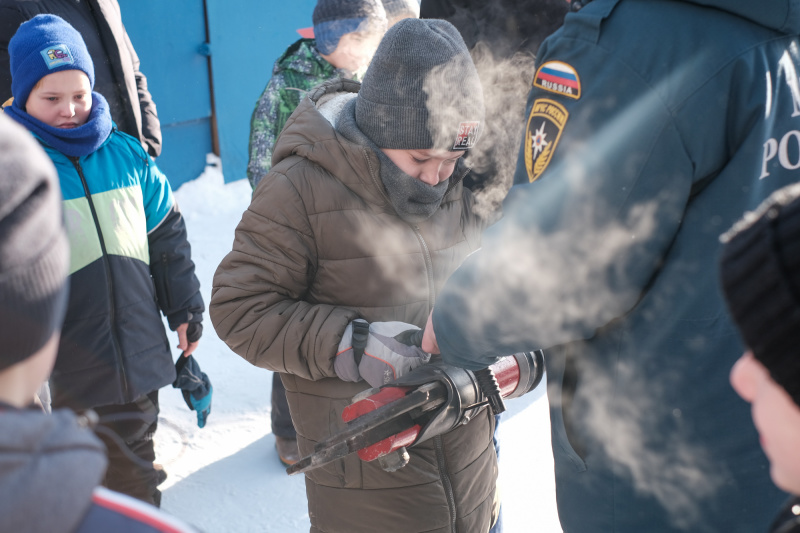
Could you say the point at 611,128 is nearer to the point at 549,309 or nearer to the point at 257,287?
the point at 549,309

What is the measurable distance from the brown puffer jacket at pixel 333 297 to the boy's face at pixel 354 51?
1693mm

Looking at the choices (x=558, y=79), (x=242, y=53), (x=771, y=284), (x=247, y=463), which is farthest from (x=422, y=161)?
(x=242, y=53)

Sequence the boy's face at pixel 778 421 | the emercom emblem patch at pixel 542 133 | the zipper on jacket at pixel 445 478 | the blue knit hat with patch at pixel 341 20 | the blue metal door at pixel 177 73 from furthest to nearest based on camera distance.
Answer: the blue metal door at pixel 177 73, the blue knit hat with patch at pixel 341 20, the zipper on jacket at pixel 445 478, the emercom emblem patch at pixel 542 133, the boy's face at pixel 778 421

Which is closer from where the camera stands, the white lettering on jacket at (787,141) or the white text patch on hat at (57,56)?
the white lettering on jacket at (787,141)

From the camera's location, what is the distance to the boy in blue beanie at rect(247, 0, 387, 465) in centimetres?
347

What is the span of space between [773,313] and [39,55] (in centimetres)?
251

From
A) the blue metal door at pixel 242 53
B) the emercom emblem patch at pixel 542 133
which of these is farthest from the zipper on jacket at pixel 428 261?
the blue metal door at pixel 242 53

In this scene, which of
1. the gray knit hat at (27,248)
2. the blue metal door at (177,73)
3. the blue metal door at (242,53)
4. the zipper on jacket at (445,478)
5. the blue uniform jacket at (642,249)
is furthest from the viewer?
the blue metal door at (242,53)

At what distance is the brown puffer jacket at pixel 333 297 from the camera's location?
1784 mm

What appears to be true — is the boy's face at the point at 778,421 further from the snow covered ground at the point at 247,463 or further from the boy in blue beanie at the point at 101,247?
the boy in blue beanie at the point at 101,247

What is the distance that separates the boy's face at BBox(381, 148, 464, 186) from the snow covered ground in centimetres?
141

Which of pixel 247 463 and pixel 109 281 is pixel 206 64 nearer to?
pixel 247 463

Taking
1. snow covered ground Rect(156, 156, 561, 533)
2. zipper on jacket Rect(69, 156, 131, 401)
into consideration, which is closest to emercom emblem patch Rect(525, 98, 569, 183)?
zipper on jacket Rect(69, 156, 131, 401)

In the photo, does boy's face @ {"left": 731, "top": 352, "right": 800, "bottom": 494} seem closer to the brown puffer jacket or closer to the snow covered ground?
the brown puffer jacket
